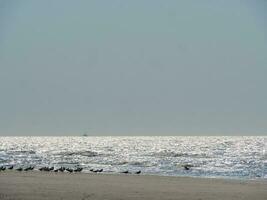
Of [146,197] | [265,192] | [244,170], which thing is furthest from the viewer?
[244,170]

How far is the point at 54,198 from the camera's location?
2597cm

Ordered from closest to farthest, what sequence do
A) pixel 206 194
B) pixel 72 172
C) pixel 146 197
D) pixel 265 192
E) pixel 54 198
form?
pixel 54 198
pixel 146 197
pixel 206 194
pixel 265 192
pixel 72 172

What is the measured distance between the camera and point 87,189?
30.6 m

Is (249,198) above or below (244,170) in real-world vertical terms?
below

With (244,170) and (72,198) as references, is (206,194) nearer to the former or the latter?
(72,198)

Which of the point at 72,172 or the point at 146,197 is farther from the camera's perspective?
the point at 72,172

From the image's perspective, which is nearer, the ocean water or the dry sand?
the dry sand

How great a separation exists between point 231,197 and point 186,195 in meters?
2.23

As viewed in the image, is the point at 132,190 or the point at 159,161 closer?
the point at 132,190

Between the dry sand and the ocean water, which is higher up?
the ocean water

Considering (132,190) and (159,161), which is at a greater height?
(159,161)

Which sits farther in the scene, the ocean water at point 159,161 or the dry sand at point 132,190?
the ocean water at point 159,161

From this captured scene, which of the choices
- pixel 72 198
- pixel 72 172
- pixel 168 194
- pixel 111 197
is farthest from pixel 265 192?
pixel 72 172

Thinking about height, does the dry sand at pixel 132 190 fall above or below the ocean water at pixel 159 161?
below
